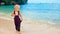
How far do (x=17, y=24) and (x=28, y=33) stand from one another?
0.62 metres

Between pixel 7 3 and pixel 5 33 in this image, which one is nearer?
pixel 5 33

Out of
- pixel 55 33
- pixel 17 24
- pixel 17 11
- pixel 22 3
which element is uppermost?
pixel 17 11

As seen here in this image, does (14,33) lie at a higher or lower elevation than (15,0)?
higher

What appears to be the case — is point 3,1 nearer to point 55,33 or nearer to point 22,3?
point 22,3

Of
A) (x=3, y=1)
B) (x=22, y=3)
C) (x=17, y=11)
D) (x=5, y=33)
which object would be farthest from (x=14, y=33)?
(x=22, y=3)

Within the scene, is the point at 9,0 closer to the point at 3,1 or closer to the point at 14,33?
the point at 3,1

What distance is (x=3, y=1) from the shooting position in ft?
152

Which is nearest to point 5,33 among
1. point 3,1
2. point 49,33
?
point 49,33

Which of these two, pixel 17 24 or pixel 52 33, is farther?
pixel 52 33

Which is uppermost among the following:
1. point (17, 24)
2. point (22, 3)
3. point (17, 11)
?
point (17, 11)

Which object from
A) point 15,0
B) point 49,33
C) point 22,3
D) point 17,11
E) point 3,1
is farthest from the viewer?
point 22,3

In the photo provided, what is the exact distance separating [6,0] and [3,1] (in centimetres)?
90

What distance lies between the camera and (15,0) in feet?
167

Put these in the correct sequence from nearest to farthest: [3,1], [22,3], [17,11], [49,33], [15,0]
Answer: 1. [17,11]
2. [49,33]
3. [3,1]
4. [15,0]
5. [22,3]
